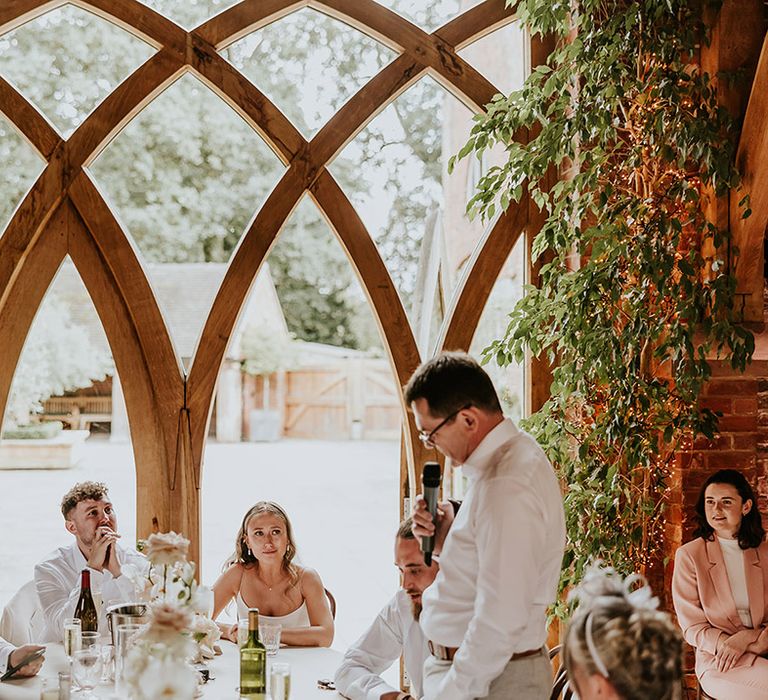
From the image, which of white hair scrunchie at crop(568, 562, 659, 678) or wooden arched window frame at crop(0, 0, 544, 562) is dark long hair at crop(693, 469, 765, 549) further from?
white hair scrunchie at crop(568, 562, 659, 678)

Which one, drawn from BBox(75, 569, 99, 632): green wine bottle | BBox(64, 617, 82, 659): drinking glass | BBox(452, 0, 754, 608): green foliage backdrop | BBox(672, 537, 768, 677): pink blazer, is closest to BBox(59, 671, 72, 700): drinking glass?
BBox(64, 617, 82, 659): drinking glass

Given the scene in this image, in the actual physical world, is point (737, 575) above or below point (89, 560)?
below

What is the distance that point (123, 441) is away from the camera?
414cm

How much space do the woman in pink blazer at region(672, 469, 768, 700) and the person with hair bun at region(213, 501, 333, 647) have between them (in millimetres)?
1211

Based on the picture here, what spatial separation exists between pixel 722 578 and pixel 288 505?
479 centimetres

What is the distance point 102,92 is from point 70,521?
5.19 ft

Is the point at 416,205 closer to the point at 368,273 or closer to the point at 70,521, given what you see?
the point at 368,273

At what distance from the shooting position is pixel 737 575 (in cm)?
315

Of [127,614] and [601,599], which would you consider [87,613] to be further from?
[601,599]

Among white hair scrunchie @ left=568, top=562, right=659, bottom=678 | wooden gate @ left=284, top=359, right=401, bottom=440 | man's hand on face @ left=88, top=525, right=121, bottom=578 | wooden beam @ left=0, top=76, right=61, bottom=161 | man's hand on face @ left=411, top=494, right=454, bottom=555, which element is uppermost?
wooden beam @ left=0, top=76, right=61, bottom=161

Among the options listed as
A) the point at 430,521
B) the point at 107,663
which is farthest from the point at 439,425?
the point at 107,663

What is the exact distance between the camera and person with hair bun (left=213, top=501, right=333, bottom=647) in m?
3.03

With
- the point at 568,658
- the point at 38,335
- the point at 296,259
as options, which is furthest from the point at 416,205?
the point at 296,259

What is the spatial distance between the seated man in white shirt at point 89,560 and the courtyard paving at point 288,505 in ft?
1.29
